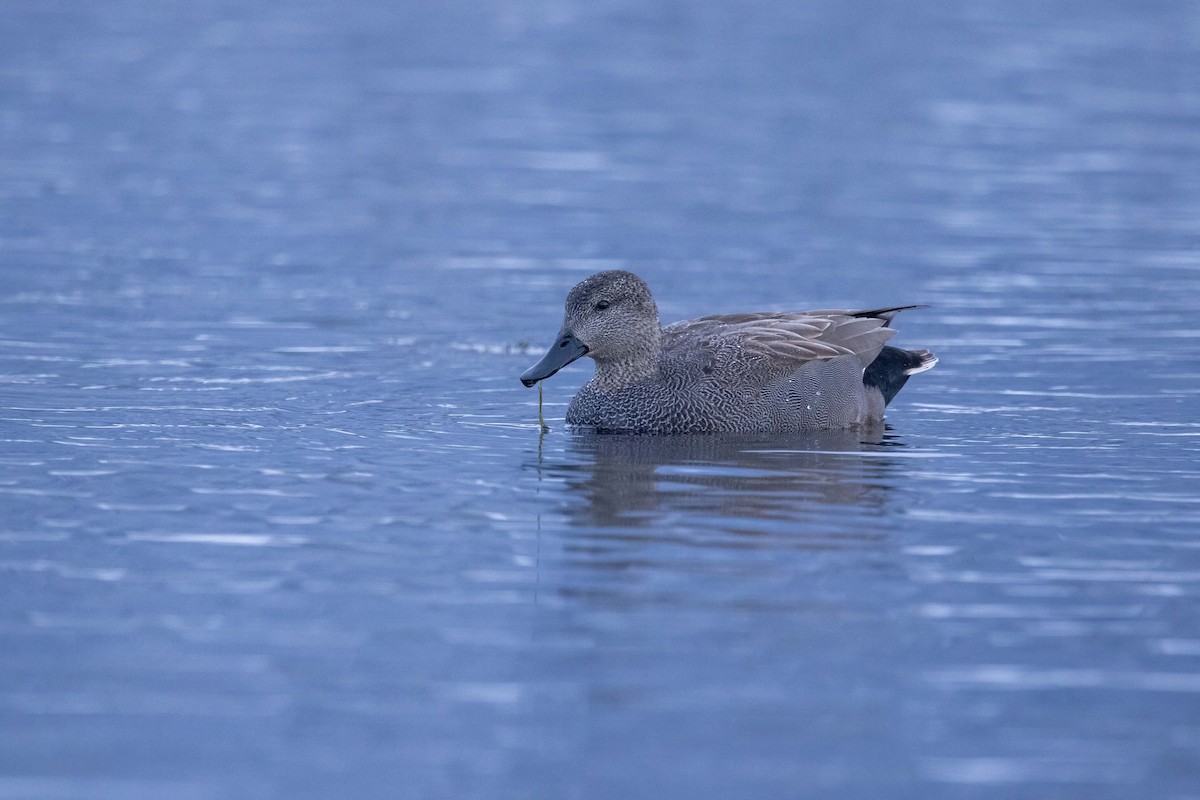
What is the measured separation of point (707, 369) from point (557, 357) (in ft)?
3.01

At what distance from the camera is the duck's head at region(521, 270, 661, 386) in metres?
11.0

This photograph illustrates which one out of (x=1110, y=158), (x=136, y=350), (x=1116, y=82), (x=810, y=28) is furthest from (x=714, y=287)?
(x=810, y=28)

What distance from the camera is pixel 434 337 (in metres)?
13.8

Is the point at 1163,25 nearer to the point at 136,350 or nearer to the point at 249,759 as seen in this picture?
the point at 136,350

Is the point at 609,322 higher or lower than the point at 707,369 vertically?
higher

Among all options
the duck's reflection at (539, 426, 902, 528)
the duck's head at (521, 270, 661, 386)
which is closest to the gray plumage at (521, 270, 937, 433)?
the duck's head at (521, 270, 661, 386)

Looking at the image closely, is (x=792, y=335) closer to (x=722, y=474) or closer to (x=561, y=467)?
(x=722, y=474)

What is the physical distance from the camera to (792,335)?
37.3ft

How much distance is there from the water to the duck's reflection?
0.04 meters

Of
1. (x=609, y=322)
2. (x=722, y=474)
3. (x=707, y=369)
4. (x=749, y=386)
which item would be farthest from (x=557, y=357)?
(x=722, y=474)

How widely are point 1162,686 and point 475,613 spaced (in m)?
2.54

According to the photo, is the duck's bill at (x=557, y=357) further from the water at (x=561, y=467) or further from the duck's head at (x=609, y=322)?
the water at (x=561, y=467)

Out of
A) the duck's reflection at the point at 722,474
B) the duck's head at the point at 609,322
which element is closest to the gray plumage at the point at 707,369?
the duck's head at the point at 609,322

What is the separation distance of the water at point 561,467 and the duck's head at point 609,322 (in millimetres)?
576
